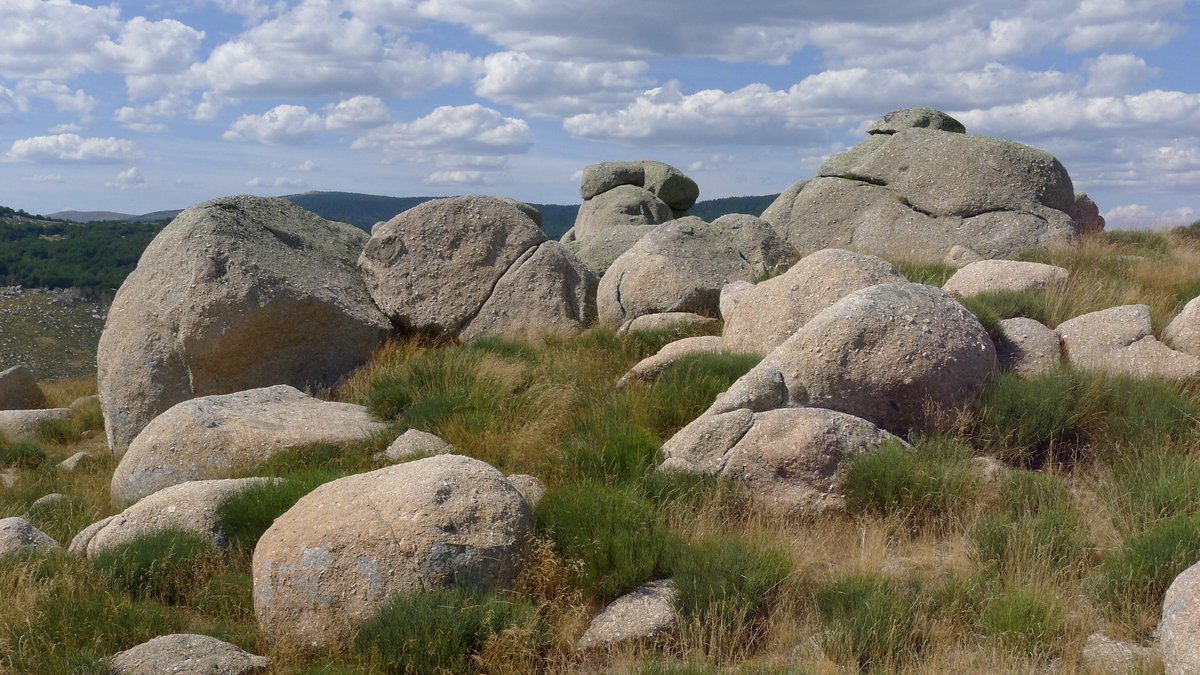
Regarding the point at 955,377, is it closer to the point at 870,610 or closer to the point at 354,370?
the point at 870,610

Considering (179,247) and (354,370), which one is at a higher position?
(179,247)

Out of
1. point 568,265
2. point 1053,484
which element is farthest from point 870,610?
point 568,265

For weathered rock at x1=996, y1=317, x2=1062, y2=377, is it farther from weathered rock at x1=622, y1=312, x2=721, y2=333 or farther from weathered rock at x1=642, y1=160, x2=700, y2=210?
weathered rock at x1=642, y1=160, x2=700, y2=210

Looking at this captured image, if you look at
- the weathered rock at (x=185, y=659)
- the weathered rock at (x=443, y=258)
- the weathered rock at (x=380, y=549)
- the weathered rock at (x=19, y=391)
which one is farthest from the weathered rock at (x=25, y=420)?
the weathered rock at (x=185, y=659)

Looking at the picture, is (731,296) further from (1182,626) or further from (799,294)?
(1182,626)

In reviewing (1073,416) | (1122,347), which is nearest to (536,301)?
(1122,347)

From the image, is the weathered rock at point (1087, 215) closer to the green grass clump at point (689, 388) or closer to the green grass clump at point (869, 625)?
the green grass clump at point (689, 388)

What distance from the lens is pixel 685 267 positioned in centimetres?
1373

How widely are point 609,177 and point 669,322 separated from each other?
24.2 meters

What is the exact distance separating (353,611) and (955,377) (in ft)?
16.9

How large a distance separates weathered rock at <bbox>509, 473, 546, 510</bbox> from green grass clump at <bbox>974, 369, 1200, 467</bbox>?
3582 millimetres

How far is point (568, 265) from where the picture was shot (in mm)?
14438

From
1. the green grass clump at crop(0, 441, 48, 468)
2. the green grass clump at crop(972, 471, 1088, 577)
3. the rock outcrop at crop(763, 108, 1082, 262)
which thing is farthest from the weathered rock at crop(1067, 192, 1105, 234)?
the green grass clump at crop(0, 441, 48, 468)

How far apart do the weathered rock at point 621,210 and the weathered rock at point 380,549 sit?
1034 inches
